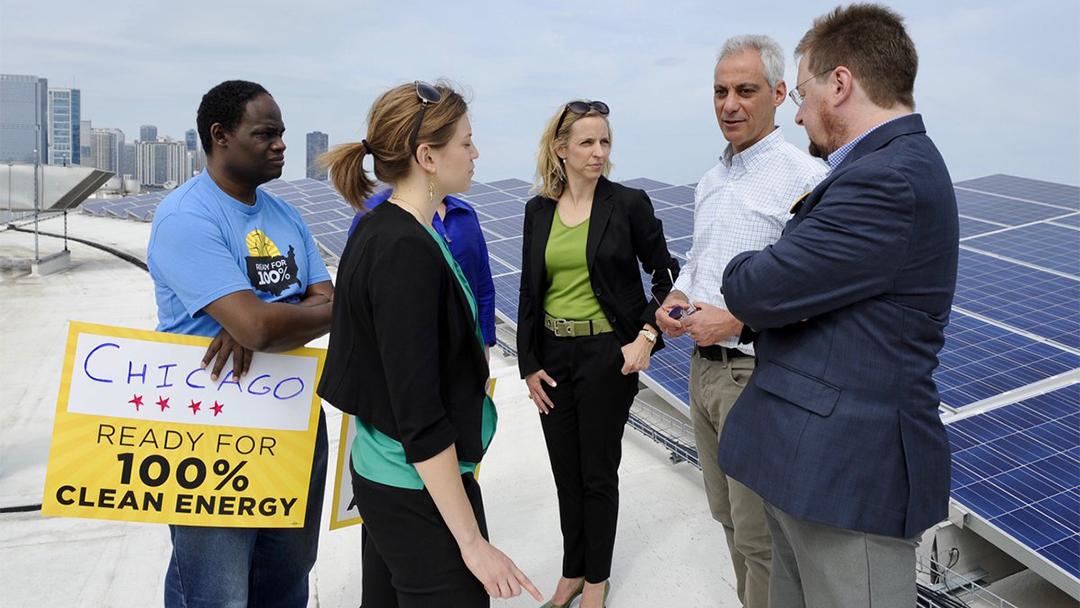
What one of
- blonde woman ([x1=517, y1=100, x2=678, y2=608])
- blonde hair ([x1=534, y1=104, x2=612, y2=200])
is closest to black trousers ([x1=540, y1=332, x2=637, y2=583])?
blonde woman ([x1=517, y1=100, x2=678, y2=608])

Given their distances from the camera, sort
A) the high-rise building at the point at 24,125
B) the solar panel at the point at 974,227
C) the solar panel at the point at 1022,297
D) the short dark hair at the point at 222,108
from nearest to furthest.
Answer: the short dark hair at the point at 222,108, the solar panel at the point at 1022,297, the solar panel at the point at 974,227, the high-rise building at the point at 24,125

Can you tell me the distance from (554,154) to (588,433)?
4.22 ft

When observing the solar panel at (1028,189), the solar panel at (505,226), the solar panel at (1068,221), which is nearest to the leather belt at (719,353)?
the solar panel at (505,226)

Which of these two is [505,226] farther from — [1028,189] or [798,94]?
[798,94]

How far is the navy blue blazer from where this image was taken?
1.78 meters

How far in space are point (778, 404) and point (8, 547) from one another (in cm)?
464

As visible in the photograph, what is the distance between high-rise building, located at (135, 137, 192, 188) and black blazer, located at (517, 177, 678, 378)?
48.8 metres

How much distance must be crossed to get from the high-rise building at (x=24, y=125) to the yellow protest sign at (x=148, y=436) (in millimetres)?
13944

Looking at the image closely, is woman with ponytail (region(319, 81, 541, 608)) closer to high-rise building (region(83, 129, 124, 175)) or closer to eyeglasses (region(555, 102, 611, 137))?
eyeglasses (region(555, 102, 611, 137))

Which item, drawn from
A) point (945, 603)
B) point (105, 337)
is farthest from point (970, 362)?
point (105, 337)

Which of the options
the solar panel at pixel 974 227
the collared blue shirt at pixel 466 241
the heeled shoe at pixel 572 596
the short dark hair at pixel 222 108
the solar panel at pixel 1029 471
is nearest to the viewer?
the short dark hair at pixel 222 108

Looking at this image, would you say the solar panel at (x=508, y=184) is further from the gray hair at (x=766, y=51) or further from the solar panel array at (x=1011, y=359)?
the gray hair at (x=766, y=51)

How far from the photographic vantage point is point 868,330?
6.04 ft

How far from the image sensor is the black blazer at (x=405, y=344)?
5.73 ft
